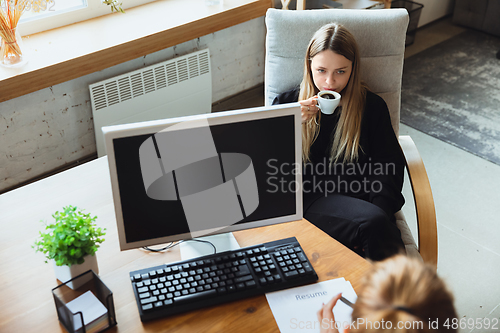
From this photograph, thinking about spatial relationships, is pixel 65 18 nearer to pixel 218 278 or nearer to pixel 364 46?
pixel 364 46

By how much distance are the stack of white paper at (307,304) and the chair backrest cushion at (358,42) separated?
0.97 m

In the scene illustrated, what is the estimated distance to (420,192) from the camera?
5.08ft

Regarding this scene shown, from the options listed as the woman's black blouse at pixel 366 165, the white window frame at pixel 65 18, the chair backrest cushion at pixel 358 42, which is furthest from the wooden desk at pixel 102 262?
the white window frame at pixel 65 18

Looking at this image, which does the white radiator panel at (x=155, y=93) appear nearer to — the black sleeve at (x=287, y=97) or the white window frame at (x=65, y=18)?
the white window frame at (x=65, y=18)

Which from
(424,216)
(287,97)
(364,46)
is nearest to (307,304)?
(424,216)

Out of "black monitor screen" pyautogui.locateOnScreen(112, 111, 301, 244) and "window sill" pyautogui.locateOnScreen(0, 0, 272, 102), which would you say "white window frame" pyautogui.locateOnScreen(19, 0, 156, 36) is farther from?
"black monitor screen" pyautogui.locateOnScreen(112, 111, 301, 244)

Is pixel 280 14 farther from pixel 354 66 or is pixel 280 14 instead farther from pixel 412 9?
pixel 412 9

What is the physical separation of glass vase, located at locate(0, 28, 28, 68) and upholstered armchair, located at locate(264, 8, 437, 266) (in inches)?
43.9

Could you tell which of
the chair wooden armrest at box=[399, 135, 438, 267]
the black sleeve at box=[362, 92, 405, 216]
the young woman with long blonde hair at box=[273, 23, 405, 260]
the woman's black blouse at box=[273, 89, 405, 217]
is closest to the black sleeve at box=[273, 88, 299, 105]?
the young woman with long blonde hair at box=[273, 23, 405, 260]

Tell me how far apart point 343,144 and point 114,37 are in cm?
132

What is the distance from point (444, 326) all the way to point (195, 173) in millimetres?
611

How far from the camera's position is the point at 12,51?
6.81 ft

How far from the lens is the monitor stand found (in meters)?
1.21

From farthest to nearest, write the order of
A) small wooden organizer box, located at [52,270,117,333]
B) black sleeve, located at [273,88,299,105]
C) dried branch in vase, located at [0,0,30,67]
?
dried branch in vase, located at [0,0,30,67] < black sleeve, located at [273,88,299,105] < small wooden organizer box, located at [52,270,117,333]
